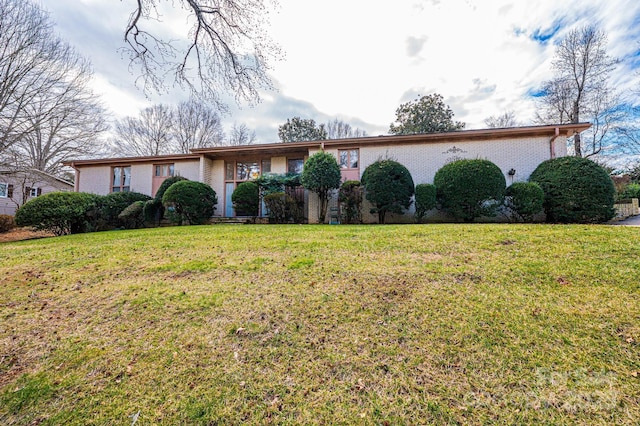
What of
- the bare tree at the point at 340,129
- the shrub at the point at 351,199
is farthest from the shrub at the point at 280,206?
the bare tree at the point at 340,129

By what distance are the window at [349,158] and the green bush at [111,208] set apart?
9654mm

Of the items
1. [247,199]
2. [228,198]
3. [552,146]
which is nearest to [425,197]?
[552,146]

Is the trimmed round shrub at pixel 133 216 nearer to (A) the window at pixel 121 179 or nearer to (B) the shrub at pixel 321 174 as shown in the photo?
(A) the window at pixel 121 179

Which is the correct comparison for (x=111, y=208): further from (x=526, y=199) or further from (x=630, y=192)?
(x=630, y=192)

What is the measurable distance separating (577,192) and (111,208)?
1687 centimetres

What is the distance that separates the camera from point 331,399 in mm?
1676

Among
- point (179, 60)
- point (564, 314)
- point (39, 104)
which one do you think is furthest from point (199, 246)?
point (39, 104)

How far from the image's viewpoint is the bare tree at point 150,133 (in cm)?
2416

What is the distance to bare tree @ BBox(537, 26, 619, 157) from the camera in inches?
583

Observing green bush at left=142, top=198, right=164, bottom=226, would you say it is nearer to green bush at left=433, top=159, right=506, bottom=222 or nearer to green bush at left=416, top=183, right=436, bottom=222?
green bush at left=416, top=183, right=436, bottom=222

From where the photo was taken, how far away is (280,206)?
10406 millimetres

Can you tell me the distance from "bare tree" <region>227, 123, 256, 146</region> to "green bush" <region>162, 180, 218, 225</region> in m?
17.2

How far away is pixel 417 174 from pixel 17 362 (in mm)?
10953

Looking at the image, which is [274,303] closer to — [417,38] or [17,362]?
[17,362]
